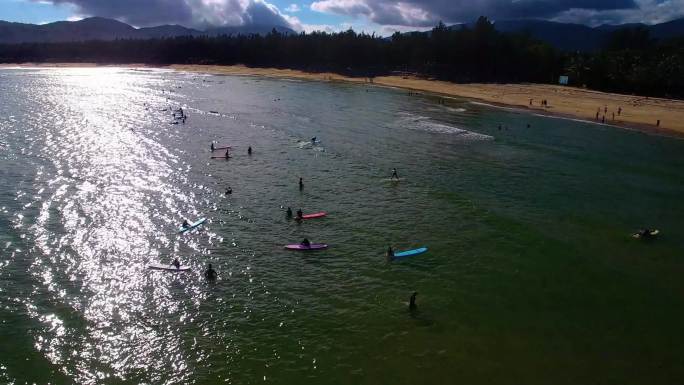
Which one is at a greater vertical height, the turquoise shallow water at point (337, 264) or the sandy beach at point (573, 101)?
the sandy beach at point (573, 101)

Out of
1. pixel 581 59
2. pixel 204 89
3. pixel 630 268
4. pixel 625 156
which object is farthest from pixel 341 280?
pixel 581 59

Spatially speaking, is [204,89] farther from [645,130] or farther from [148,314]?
[148,314]

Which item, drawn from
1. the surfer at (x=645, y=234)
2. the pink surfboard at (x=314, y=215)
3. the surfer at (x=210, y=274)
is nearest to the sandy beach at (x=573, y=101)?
the surfer at (x=645, y=234)

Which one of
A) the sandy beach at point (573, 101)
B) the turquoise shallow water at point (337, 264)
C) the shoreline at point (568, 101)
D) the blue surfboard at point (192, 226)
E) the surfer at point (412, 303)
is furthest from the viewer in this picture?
the sandy beach at point (573, 101)

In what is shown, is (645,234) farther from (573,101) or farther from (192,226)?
(573,101)

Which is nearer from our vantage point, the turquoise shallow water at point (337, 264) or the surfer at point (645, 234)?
the turquoise shallow water at point (337, 264)

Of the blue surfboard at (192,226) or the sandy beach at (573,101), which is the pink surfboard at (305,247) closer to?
the blue surfboard at (192,226)

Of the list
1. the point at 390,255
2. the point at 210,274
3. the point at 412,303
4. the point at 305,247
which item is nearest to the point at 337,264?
the point at 305,247

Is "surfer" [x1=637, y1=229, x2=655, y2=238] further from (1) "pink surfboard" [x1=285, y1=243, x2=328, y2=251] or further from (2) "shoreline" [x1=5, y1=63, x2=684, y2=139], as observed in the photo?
(2) "shoreline" [x1=5, y1=63, x2=684, y2=139]
